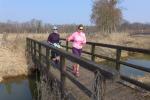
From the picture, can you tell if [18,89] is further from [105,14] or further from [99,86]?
[105,14]

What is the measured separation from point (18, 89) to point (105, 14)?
44661mm

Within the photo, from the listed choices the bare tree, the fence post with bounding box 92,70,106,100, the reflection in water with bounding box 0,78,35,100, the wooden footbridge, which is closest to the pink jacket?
the wooden footbridge

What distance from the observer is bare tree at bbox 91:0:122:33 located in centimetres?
5956

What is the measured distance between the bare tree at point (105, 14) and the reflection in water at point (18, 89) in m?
43.1

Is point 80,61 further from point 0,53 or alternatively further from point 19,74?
point 0,53

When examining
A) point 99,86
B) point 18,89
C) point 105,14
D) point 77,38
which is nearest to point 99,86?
point 99,86

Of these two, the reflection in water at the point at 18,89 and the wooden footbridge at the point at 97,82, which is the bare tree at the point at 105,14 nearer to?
the reflection in water at the point at 18,89

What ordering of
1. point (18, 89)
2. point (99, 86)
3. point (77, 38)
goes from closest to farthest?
point (99, 86), point (77, 38), point (18, 89)

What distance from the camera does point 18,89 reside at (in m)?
16.1

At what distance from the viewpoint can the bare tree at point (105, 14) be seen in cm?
5956

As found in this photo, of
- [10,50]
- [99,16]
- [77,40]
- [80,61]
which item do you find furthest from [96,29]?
[80,61]

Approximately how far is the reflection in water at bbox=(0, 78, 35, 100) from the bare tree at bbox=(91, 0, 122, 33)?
4308cm

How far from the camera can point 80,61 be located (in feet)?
20.1

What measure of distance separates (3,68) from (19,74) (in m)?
0.94
